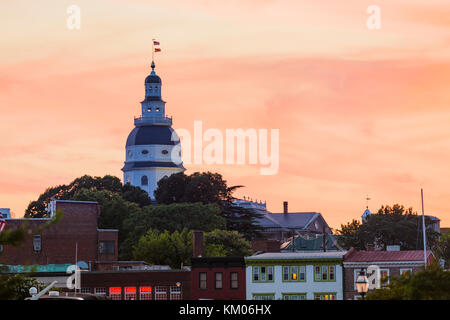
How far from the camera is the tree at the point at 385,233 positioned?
560 feet

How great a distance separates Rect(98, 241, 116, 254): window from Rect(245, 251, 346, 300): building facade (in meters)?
41.7

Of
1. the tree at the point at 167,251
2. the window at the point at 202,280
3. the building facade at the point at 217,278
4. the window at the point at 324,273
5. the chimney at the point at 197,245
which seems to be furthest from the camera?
the tree at the point at 167,251

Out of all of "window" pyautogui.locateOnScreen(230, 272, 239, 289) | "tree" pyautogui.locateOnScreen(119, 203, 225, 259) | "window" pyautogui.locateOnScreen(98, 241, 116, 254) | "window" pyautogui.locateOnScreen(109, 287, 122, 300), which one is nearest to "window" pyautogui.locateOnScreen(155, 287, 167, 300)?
"window" pyautogui.locateOnScreen(109, 287, 122, 300)

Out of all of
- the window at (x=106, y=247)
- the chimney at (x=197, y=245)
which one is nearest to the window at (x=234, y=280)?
the chimney at (x=197, y=245)

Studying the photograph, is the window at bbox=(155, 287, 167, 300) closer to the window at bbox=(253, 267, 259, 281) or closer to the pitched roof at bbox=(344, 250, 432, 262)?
the window at bbox=(253, 267, 259, 281)

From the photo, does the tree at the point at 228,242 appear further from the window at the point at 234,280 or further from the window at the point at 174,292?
the window at the point at 234,280

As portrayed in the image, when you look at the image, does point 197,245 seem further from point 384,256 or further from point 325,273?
point 384,256

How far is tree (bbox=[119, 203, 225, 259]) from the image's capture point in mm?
174875

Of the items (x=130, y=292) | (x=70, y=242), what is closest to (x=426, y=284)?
(x=130, y=292)
